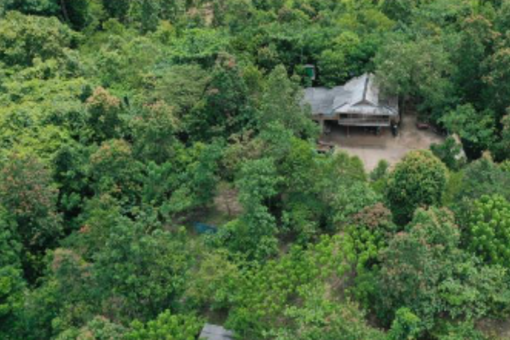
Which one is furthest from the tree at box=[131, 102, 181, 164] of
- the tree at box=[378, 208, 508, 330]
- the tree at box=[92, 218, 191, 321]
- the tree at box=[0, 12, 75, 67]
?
the tree at box=[378, 208, 508, 330]

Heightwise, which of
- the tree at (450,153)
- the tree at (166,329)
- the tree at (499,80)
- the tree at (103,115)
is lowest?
the tree at (166,329)

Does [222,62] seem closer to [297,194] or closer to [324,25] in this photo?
[297,194]

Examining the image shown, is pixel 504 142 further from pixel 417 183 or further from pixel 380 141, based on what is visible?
pixel 417 183

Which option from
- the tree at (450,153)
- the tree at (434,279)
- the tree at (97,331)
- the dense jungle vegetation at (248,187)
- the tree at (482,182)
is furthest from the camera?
the tree at (450,153)

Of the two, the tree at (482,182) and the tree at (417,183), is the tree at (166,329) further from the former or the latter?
the tree at (482,182)

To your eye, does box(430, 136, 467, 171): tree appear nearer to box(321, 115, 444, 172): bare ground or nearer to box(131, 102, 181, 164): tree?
box(321, 115, 444, 172): bare ground

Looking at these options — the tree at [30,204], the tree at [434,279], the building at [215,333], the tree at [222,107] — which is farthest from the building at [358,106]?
the building at [215,333]

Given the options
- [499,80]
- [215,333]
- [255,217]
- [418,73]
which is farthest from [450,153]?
[215,333]
